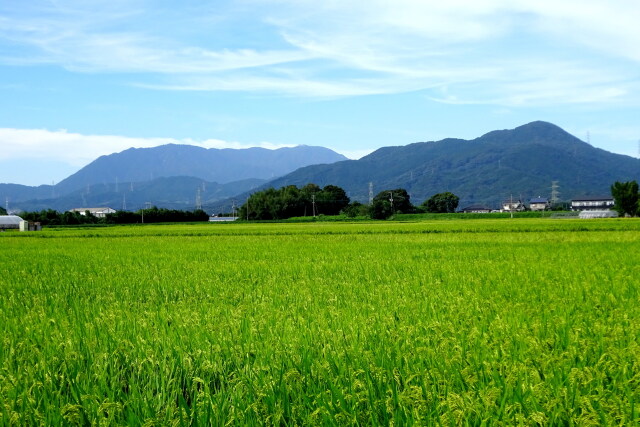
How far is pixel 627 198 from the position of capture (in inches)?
4550

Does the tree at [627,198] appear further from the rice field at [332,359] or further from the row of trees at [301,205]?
the rice field at [332,359]

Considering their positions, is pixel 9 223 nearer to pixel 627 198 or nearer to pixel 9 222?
pixel 9 222

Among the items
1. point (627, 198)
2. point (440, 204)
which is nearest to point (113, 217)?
point (440, 204)

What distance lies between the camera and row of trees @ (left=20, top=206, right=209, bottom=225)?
107m

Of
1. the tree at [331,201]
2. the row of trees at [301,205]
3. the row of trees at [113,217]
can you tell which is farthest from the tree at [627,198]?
the row of trees at [113,217]

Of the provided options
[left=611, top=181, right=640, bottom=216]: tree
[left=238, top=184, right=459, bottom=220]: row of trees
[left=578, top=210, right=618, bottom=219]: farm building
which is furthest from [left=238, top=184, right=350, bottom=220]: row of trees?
[left=611, top=181, right=640, bottom=216]: tree

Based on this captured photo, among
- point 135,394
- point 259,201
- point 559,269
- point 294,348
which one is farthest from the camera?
point 259,201

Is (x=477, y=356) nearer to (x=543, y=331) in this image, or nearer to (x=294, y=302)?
(x=543, y=331)

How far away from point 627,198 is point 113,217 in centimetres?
10818

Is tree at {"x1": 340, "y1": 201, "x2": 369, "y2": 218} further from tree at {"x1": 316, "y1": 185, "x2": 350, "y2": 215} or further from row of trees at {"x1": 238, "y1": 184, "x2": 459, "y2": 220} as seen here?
tree at {"x1": 316, "y1": 185, "x2": 350, "y2": 215}

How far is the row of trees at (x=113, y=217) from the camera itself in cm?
10706

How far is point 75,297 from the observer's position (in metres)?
8.82

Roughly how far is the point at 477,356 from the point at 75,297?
698 centimetres

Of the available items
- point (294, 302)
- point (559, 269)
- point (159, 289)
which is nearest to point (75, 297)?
point (159, 289)
